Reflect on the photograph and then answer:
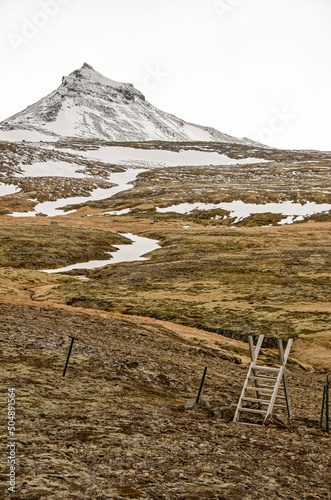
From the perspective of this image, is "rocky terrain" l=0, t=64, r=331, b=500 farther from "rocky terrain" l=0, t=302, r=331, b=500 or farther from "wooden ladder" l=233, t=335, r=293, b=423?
"wooden ladder" l=233, t=335, r=293, b=423

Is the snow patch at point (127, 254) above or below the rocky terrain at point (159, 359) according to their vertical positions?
below

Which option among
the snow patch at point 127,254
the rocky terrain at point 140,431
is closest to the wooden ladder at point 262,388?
the rocky terrain at point 140,431

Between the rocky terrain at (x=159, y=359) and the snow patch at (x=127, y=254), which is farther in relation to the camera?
the snow patch at (x=127, y=254)

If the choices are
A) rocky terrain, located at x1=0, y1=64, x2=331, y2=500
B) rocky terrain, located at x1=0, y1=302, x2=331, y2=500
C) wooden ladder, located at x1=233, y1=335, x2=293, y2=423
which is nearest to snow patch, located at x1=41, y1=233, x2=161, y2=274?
rocky terrain, located at x1=0, y1=64, x2=331, y2=500

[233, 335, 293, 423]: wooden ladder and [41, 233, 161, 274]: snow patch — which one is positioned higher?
[233, 335, 293, 423]: wooden ladder

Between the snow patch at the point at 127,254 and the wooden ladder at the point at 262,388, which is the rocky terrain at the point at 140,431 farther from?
the snow patch at the point at 127,254

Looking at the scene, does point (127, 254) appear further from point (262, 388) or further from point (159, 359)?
point (262, 388)

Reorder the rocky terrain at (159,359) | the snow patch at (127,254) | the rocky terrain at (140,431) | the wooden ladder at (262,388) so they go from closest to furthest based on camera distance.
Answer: the rocky terrain at (140,431), the rocky terrain at (159,359), the wooden ladder at (262,388), the snow patch at (127,254)

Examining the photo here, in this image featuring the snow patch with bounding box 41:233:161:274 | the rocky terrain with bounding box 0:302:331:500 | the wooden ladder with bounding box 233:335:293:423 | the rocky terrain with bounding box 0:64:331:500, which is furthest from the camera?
the snow patch with bounding box 41:233:161:274

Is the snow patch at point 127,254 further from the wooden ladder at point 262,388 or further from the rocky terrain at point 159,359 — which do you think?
the wooden ladder at point 262,388

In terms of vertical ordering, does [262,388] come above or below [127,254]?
above

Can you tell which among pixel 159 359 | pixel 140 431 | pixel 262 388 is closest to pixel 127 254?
pixel 159 359

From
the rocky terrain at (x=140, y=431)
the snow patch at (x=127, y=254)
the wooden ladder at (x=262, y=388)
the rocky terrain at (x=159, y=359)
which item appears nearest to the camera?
the rocky terrain at (x=140, y=431)

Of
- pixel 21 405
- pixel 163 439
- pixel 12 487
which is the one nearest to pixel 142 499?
pixel 12 487
